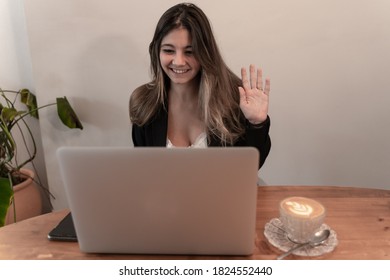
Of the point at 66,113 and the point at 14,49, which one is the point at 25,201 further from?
the point at 14,49

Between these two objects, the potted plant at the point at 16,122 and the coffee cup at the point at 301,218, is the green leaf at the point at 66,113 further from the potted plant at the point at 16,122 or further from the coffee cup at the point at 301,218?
the coffee cup at the point at 301,218

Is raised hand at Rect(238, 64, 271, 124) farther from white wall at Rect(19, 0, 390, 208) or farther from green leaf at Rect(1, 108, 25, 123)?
green leaf at Rect(1, 108, 25, 123)

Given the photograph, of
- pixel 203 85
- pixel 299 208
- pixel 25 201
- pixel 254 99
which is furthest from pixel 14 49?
pixel 299 208

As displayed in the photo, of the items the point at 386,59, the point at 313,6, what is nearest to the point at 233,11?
the point at 313,6

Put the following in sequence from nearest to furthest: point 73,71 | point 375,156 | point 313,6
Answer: point 313,6 → point 73,71 → point 375,156

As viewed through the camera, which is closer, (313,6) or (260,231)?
(260,231)

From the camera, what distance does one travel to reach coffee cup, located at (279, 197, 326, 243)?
88 cm

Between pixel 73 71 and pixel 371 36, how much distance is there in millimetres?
1621

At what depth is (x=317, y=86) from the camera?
2064 mm

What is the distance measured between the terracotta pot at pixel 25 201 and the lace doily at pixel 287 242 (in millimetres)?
1543

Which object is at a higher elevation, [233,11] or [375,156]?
[233,11]

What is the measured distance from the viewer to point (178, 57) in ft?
4.75

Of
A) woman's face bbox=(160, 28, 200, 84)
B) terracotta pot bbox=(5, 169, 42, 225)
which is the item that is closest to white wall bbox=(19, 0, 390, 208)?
terracotta pot bbox=(5, 169, 42, 225)

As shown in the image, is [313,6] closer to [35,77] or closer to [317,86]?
[317,86]
